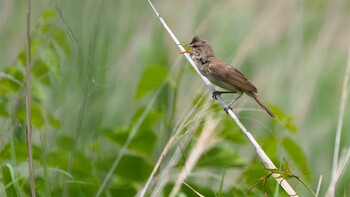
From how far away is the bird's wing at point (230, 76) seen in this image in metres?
4.03

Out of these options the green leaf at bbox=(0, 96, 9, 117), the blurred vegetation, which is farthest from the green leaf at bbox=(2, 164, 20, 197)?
the green leaf at bbox=(0, 96, 9, 117)

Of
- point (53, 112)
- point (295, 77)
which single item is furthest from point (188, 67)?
point (295, 77)

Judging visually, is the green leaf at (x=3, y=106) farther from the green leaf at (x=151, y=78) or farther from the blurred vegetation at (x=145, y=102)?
the green leaf at (x=151, y=78)

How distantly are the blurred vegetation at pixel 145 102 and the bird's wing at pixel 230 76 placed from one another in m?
0.08

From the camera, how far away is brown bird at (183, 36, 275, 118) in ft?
13.3

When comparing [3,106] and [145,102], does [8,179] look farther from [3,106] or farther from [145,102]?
[145,102]

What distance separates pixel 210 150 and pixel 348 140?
117 cm

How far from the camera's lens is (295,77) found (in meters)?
6.04

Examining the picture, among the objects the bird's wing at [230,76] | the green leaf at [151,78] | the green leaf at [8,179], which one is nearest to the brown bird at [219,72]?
the bird's wing at [230,76]

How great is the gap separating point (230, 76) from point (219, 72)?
0.06 meters

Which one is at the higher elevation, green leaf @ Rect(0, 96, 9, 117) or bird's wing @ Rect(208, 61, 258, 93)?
green leaf @ Rect(0, 96, 9, 117)

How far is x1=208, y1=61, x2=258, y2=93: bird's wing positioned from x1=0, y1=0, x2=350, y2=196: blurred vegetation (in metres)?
0.08

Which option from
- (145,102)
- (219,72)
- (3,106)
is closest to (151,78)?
(219,72)

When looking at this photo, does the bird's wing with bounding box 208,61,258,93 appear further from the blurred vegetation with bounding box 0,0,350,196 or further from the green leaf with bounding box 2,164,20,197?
the green leaf with bounding box 2,164,20,197
